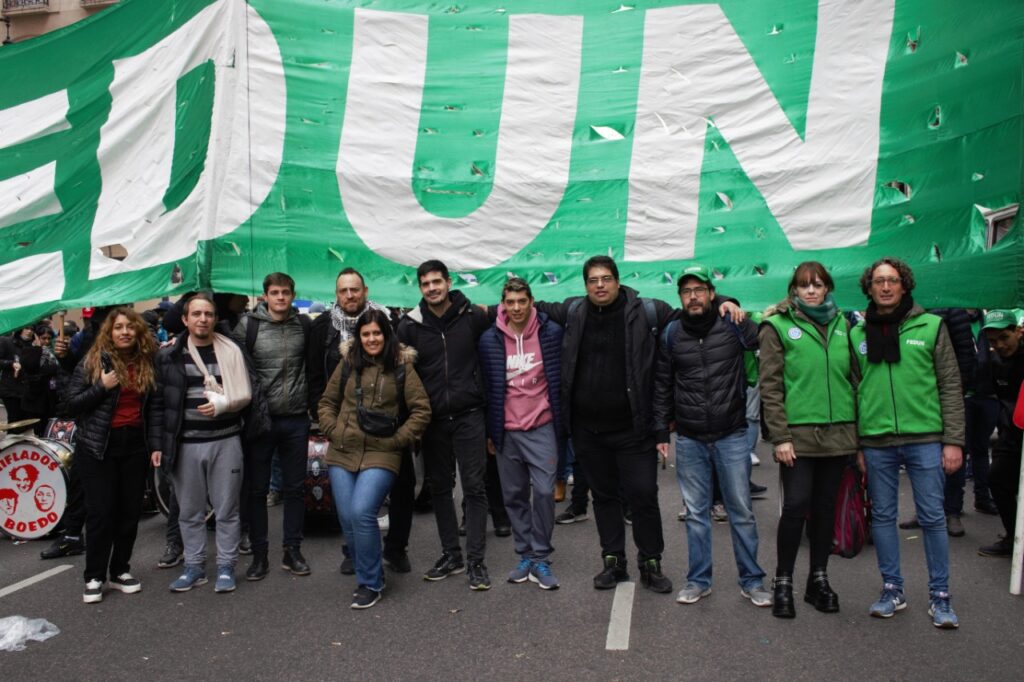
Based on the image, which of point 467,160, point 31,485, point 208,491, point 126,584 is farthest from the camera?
point 31,485

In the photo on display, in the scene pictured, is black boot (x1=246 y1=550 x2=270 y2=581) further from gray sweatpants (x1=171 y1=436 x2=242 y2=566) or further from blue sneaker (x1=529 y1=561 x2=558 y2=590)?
blue sneaker (x1=529 y1=561 x2=558 y2=590)

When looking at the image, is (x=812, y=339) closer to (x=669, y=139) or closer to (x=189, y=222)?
(x=669, y=139)

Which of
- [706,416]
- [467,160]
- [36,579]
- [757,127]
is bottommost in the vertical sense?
[36,579]

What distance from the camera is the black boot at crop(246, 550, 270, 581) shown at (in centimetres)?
551

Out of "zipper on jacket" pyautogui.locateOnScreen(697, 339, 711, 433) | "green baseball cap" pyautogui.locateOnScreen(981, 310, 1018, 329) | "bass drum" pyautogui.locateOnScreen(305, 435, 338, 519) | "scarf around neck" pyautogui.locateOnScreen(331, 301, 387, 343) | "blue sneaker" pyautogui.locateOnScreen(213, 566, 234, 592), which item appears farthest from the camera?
"bass drum" pyautogui.locateOnScreen(305, 435, 338, 519)

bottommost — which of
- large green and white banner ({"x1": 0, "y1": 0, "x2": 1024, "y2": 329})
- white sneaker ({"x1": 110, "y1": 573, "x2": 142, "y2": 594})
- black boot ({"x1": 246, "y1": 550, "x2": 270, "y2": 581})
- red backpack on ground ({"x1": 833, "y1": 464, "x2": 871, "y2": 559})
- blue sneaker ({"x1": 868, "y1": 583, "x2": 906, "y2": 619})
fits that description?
white sneaker ({"x1": 110, "y1": 573, "x2": 142, "y2": 594})

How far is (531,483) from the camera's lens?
5.45 meters

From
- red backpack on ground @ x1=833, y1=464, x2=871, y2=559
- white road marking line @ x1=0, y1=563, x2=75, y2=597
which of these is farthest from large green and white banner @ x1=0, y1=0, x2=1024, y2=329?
white road marking line @ x1=0, y1=563, x2=75, y2=597

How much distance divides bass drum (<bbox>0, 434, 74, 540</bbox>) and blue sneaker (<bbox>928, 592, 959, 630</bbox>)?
235 inches

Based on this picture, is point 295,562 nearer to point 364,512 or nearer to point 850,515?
point 364,512

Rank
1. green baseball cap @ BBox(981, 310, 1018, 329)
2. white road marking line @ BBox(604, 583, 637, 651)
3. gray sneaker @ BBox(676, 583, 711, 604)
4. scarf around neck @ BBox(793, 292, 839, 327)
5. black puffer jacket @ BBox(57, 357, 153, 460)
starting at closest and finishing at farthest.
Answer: white road marking line @ BBox(604, 583, 637, 651)
scarf around neck @ BBox(793, 292, 839, 327)
gray sneaker @ BBox(676, 583, 711, 604)
black puffer jacket @ BBox(57, 357, 153, 460)
green baseball cap @ BBox(981, 310, 1018, 329)

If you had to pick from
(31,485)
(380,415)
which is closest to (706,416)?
(380,415)

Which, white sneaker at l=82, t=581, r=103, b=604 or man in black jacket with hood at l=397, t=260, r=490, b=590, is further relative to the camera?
man in black jacket with hood at l=397, t=260, r=490, b=590

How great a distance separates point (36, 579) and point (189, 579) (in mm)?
1177
